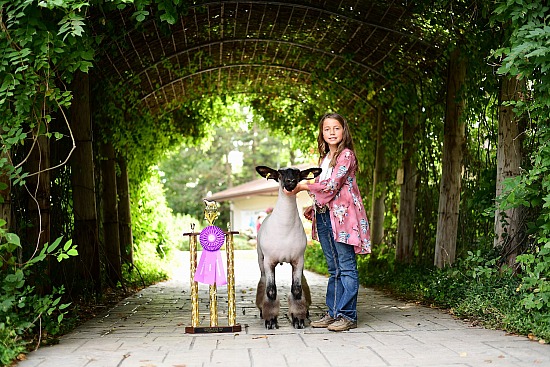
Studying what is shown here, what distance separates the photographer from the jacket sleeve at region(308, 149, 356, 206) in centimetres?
553

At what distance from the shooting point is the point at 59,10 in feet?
15.4

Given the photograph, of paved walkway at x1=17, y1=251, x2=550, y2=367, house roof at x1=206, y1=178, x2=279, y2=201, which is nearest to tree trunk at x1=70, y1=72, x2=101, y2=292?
paved walkway at x1=17, y1=251, x2=550, y2=367

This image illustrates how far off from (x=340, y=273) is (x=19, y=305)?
2.57 metres

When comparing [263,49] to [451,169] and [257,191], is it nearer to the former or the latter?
[451,169]

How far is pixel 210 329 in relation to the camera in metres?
5.47

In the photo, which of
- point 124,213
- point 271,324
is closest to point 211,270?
point 271,324

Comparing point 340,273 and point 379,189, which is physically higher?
point 379,189

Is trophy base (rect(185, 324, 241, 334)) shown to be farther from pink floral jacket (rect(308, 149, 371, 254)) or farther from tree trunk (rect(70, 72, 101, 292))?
tree trunk (rect(70, 72, 101, 292))

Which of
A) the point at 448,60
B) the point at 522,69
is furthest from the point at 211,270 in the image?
the point at 448,60

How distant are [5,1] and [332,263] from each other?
3.28 meters

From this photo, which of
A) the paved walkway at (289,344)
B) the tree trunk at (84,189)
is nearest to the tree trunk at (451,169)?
the paved walkway at (289,344)

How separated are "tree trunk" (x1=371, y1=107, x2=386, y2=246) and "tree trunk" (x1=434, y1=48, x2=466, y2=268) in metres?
2.46

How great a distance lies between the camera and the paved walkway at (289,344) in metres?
4.25

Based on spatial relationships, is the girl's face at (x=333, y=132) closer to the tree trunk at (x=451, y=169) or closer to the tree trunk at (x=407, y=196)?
the tree trunk at (x=451, y=169)
